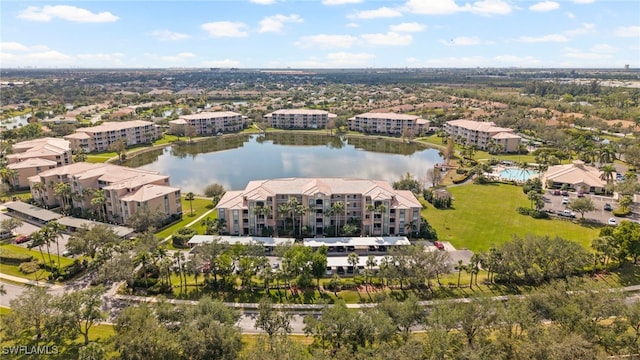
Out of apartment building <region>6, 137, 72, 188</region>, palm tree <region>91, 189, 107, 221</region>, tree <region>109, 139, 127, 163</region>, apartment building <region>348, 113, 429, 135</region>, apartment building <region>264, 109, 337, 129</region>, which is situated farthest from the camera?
apartment building <region>264, 109, 337, 129</region>

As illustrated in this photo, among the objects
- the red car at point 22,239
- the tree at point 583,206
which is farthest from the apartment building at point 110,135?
the tree at point 583,206

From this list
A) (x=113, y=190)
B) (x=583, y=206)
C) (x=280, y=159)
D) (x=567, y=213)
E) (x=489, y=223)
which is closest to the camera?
(x=583, y=206)

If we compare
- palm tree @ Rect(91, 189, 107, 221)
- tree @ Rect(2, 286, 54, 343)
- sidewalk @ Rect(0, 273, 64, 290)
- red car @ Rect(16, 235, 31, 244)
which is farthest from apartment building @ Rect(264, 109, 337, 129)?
tree @ Rect(2, 286, 54, 343)

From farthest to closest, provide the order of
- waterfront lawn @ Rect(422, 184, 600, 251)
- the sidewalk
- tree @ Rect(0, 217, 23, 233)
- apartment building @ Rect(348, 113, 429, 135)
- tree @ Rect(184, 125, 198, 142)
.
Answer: apartment building @ Rect(348, 113, 429, 135) < tree @ Rect(184, 125, 198, 142) < waterfront lawn @ Rect(422, 184, 600, 251) < tree @ Rect(0, 217, 23, 233) < the sidewalk

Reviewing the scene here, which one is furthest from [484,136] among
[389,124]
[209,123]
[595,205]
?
[209,123]

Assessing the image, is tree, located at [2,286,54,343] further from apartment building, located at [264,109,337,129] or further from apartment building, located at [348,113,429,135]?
apartment building, located at [264,109,337,129]

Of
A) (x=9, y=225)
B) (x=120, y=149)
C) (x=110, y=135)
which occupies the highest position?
(x=110, y=135)

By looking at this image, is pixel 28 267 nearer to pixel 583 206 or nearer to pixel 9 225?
pixel 9 225
